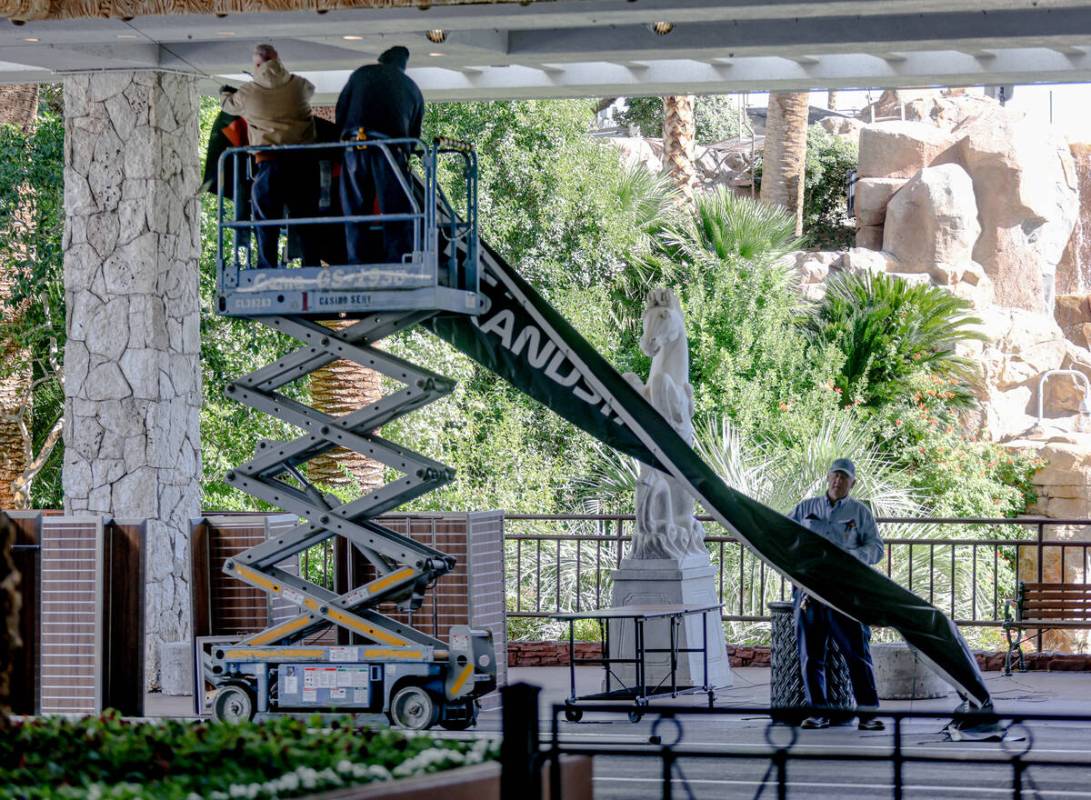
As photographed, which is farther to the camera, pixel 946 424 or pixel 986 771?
pixel 946 424

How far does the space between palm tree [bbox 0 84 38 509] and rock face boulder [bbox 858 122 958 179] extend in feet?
73.1

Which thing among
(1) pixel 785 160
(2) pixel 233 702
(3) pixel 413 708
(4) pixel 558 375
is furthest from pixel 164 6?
(1) pixel 785 160

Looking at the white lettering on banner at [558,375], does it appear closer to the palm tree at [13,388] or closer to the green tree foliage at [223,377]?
the green tree foliage at [223,377]

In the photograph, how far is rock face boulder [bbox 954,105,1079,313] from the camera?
40.5 metres

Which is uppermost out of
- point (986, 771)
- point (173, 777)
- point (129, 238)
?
point (129, 238)

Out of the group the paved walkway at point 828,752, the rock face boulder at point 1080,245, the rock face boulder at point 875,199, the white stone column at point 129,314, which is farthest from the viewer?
the rock face boulder at point 1080,245

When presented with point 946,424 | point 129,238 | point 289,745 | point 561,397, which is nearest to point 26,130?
point 129,238

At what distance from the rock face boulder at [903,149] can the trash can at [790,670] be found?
98.0ft

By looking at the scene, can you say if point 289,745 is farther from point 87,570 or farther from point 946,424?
point 946,424

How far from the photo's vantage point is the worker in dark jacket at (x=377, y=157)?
36.9ft

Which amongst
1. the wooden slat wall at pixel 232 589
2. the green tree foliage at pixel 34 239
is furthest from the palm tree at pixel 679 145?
the wooden slat wall at pixel 232 589

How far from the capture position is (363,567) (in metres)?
13.6

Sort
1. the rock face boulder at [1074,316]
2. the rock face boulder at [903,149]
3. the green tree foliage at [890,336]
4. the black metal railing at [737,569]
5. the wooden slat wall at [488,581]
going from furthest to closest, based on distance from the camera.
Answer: the rock face boulder at [1074,316]
the rock face boulder at [903,149]
the green tree foliage at [890,336]
the black metal railing at [737,569]
the wooden slat wall at [488,581]

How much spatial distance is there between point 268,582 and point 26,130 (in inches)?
602
